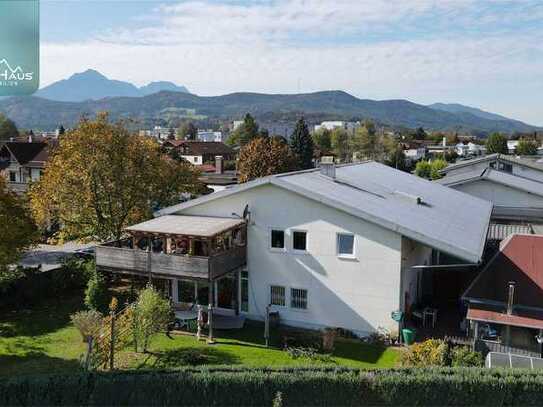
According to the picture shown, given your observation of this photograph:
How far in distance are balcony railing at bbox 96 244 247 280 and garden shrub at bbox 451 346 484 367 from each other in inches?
375

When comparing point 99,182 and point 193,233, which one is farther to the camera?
point 99,182

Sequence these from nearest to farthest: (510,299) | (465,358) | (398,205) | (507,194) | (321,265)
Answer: (465,358)
(510,299)
(321,265)
(398,205)
(507,194)

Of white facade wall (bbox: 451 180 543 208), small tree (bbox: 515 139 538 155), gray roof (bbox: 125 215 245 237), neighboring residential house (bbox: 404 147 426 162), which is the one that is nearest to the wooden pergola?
gray roof (bbox: 125 215 245 237)

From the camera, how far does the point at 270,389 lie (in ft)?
48.5

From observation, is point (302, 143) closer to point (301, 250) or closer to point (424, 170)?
point (424, 170)

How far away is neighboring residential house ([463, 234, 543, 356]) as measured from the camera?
1884 cm

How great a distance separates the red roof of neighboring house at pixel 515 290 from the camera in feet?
62.0

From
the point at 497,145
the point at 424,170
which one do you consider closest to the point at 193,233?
the point at 424,170

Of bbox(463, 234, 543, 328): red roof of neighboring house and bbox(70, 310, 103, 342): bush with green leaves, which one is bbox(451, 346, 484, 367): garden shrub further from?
bbox(70, 310, 103, 342): bush with green leaves

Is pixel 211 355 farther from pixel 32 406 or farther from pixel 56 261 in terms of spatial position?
pixel 56 261

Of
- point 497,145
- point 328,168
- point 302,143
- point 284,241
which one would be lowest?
point 284,241

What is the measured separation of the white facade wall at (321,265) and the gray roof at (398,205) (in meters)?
0.52

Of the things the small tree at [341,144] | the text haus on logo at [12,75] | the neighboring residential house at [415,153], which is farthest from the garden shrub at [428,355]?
the neighboring residential house at [415,153]

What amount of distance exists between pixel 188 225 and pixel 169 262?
1951 mm
